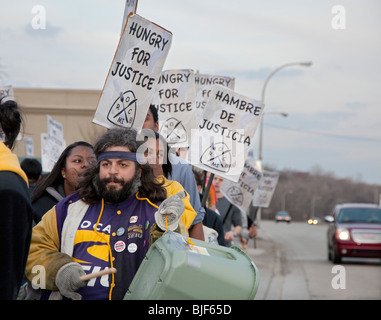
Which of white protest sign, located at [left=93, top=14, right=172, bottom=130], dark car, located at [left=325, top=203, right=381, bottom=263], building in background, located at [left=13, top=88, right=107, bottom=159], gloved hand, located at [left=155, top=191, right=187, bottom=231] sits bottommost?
dark car, located at [left=325, top=203, right=381, bottom=263]

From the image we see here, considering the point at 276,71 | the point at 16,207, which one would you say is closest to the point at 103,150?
the point at 16,207

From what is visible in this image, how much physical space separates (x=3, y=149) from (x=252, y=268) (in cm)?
130

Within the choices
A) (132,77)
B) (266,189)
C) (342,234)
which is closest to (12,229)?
(132,77)

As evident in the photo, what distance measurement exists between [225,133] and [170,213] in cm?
515

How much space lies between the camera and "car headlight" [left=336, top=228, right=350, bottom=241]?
18.8 meters

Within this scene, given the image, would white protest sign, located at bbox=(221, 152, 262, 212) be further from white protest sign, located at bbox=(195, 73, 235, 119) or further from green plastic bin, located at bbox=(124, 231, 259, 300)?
green plastic bin, located at bbox=(124, 231, 259, 300)

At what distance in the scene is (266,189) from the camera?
70.2 feet

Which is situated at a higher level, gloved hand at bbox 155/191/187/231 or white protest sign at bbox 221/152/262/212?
gloved hand at bbox 155/191/187/231

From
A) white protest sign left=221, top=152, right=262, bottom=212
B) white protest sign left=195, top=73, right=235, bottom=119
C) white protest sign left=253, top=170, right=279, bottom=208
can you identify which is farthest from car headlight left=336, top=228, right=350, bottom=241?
white protest sign left=195, top=73, right=235, bottom=119

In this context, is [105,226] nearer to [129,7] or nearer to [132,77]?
[132,77]

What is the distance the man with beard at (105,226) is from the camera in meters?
3.99

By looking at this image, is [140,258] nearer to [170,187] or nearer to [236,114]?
[170,187]

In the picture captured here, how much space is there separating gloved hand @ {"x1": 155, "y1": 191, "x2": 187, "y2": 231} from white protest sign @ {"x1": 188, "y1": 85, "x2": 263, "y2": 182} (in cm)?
462

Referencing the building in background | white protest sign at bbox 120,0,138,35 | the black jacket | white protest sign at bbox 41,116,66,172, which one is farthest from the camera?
the building in background
